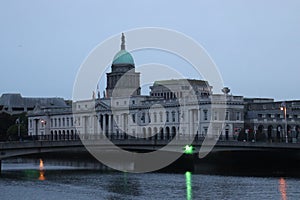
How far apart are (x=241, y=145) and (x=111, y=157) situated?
30.9 m

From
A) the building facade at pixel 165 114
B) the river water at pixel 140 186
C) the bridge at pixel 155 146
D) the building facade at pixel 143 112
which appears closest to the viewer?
the river water at pixel 140 186

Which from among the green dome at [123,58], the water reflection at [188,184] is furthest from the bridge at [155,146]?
the green dome at [123,58]

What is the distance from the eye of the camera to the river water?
59.2 metres

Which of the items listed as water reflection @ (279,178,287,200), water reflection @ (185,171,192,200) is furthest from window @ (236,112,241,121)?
water reflection @ (279,178,287,200)

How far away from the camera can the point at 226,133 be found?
5261 inches

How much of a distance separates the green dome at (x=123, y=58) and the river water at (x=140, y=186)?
88236 mm

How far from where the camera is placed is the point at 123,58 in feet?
555

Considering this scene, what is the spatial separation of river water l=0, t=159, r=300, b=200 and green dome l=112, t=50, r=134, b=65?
8824 cm

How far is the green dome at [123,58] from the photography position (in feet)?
555

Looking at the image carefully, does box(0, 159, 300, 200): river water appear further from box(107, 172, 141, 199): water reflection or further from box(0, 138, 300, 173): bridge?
box(0, 138, 300, 173): bridge

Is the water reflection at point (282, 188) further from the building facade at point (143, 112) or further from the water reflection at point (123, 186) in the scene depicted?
the building facade at point (143, 112)

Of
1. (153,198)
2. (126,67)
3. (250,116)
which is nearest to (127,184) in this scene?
(153,198)

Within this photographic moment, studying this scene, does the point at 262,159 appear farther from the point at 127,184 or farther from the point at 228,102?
the point at 228,102

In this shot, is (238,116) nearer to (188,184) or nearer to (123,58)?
(123,58)
